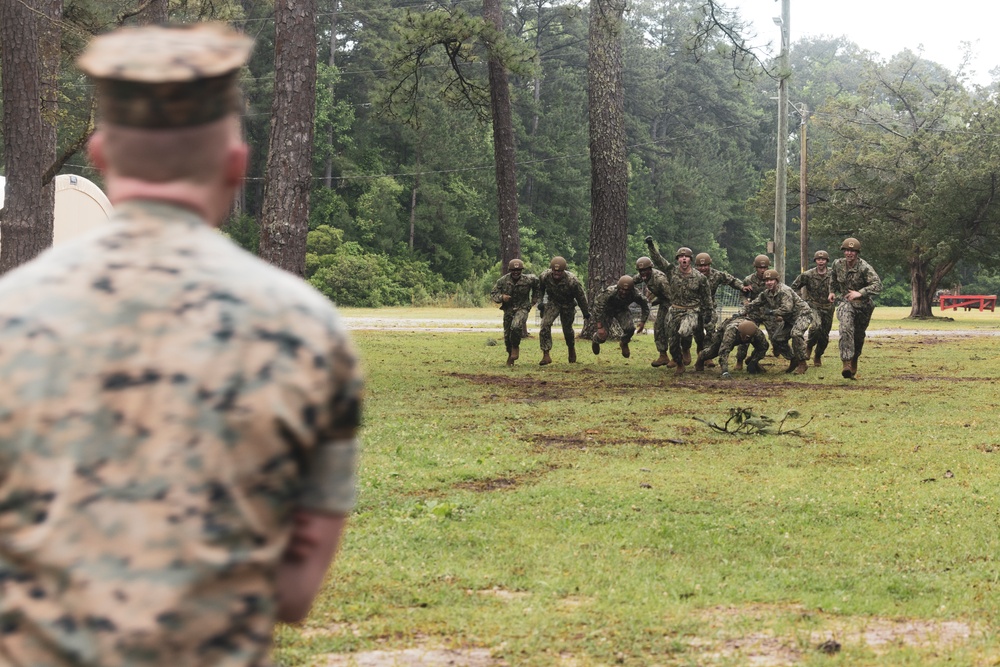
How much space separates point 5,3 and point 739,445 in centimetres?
923

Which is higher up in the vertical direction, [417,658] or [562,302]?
[562,302]

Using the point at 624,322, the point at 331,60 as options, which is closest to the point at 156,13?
the point at 624,322

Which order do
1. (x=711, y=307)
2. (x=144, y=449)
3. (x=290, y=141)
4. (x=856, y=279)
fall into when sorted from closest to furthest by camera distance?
(x=144, y=449)
(x=290, y=141)
(x=856, y=279)
(x=711, y=307)

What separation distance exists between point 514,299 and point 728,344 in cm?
372

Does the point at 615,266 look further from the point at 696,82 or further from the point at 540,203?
the point at 696,82

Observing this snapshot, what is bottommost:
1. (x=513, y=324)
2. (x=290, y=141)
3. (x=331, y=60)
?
(x=513, y=324)

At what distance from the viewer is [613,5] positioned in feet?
85.9

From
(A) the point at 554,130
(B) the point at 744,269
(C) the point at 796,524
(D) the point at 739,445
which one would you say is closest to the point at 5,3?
(D) the point at 739,445

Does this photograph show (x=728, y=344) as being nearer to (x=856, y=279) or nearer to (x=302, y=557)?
(x=856, y=279)

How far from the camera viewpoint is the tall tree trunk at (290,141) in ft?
48.0

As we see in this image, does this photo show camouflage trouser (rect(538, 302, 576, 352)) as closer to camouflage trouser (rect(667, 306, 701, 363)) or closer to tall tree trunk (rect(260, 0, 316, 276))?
camouflage trouser (rect(667, 306, 701, 363))

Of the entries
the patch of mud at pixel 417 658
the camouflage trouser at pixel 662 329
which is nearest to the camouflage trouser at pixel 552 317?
the camouflage trouser at pixel 662 329

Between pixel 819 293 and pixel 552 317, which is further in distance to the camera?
pixel 819 293

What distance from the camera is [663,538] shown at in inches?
326
